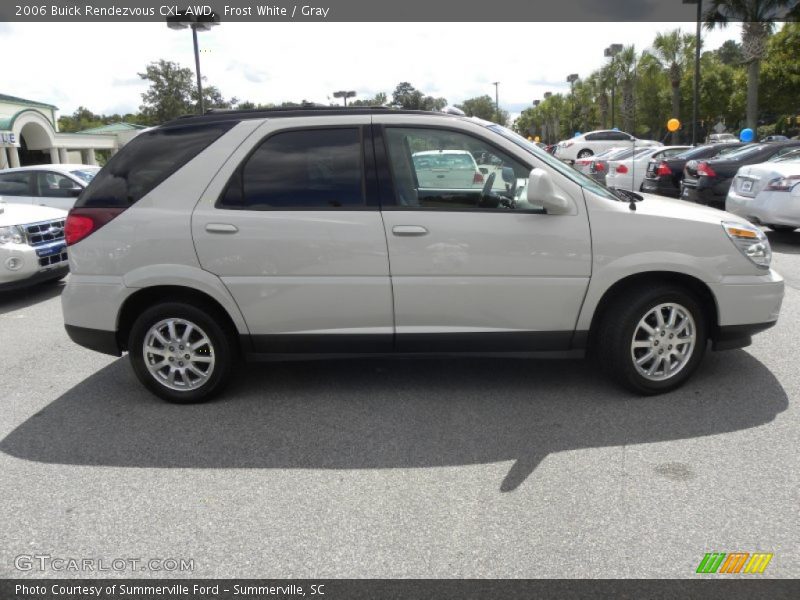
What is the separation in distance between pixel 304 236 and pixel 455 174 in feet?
3.47

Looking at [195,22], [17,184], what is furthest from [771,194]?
[195,22]

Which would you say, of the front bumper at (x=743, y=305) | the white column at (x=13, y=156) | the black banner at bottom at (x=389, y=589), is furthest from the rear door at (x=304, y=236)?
the white column at (x=13, y=156)

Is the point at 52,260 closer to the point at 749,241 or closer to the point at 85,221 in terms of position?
the point at 85,221

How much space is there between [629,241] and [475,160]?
1.11 m

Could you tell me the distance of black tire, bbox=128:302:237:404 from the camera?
4.50 metres

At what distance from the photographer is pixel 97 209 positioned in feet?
14.7

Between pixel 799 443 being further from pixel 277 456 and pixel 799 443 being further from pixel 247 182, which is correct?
pixel 247 182

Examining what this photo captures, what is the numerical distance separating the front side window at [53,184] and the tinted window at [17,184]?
171 millimetres

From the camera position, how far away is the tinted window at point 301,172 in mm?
4375

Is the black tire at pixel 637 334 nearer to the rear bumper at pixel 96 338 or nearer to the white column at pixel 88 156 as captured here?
the rear bumper at pixel 96 338

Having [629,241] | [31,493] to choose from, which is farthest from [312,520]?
[629,241]

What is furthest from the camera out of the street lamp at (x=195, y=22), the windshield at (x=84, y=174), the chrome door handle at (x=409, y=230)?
the street lamp at (x=195, y=22)

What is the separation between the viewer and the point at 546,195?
411 centimetres

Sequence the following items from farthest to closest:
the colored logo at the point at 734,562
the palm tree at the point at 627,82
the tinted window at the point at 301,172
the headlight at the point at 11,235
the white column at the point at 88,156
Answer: the palm tree at the point at 627,82
the white column at the point at 88,156
the headlight at the point at 11,235
the tinted window at the point at 301,172
the colored logo at the point at 734,562
